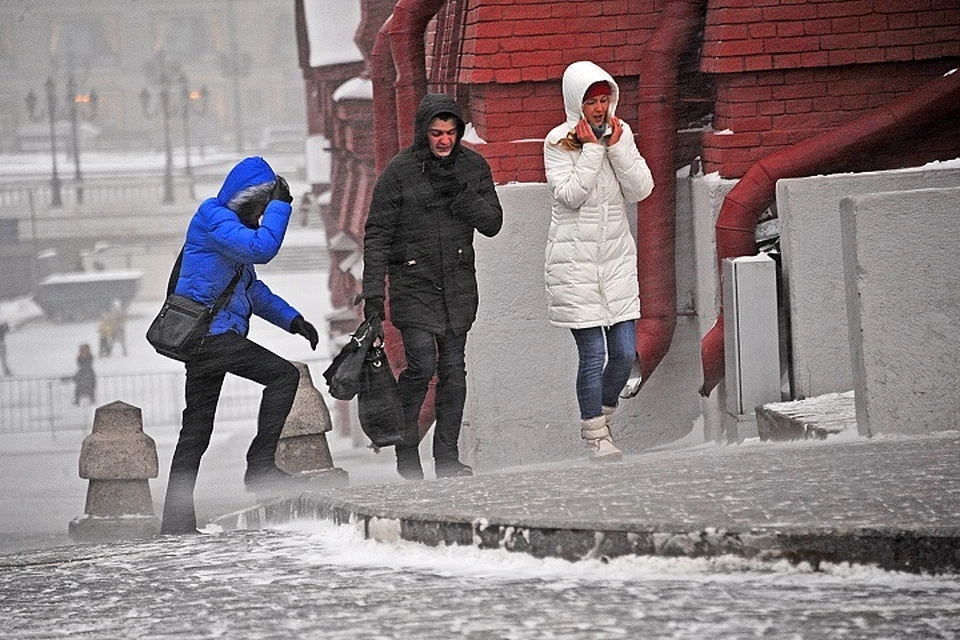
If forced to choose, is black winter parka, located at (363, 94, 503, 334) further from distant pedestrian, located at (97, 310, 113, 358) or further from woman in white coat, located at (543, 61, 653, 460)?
distant pedestrian, located at (97, 310, 113, 358)

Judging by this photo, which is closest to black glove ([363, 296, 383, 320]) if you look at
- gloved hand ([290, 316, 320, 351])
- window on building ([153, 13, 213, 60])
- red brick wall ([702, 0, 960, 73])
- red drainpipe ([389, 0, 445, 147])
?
gloved hand ([290, 316, 320, 351])

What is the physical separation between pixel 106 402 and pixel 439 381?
77.0 feet

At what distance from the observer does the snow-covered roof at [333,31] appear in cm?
1969

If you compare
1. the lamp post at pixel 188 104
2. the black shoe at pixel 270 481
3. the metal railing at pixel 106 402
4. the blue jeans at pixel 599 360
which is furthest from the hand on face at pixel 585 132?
the lamp post at pixel 188 104

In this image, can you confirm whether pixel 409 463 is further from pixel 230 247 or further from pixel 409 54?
pixel 409 54

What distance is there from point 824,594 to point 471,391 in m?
5.06

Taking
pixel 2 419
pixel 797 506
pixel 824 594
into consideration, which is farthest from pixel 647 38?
pixel 2 419

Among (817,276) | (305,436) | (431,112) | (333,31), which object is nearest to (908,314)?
(817,276)

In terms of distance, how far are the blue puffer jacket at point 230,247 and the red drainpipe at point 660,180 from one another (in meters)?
2.46

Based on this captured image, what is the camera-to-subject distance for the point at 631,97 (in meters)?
9.43

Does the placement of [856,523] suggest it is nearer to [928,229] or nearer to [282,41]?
[928,229]

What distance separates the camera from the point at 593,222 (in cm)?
768

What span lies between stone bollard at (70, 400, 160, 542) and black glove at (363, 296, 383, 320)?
236 cm

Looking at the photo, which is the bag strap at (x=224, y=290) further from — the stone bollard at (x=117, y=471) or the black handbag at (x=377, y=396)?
the stone bollard at (x=117, y=471)
